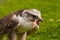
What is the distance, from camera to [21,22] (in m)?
7.02

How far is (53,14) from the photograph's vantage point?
14.1m

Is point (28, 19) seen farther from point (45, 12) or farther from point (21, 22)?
point (45, 12)

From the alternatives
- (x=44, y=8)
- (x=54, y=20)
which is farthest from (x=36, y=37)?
(x=44, y=8)

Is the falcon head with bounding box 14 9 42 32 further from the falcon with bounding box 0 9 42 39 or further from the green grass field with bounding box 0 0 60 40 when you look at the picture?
the green grass field with bounding box 0 0 60 40

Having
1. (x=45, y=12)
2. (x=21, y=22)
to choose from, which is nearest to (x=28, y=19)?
(x=21, y=22)

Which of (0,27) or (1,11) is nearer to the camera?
(0,27)

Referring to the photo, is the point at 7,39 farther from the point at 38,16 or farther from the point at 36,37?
the point at 36,37

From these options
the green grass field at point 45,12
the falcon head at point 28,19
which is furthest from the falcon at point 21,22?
the green grass field at point 45,12

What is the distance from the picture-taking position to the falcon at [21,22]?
7.03 meters

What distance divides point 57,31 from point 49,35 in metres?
0.59

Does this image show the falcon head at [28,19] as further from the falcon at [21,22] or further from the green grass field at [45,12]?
the green grass field at [45,12]

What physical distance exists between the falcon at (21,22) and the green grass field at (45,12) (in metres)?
2.72

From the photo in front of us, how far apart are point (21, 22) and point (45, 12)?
24.9 feet

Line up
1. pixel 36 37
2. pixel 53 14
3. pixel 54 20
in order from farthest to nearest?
pixel 53 14
pixel 54 20
pixel 36 37
